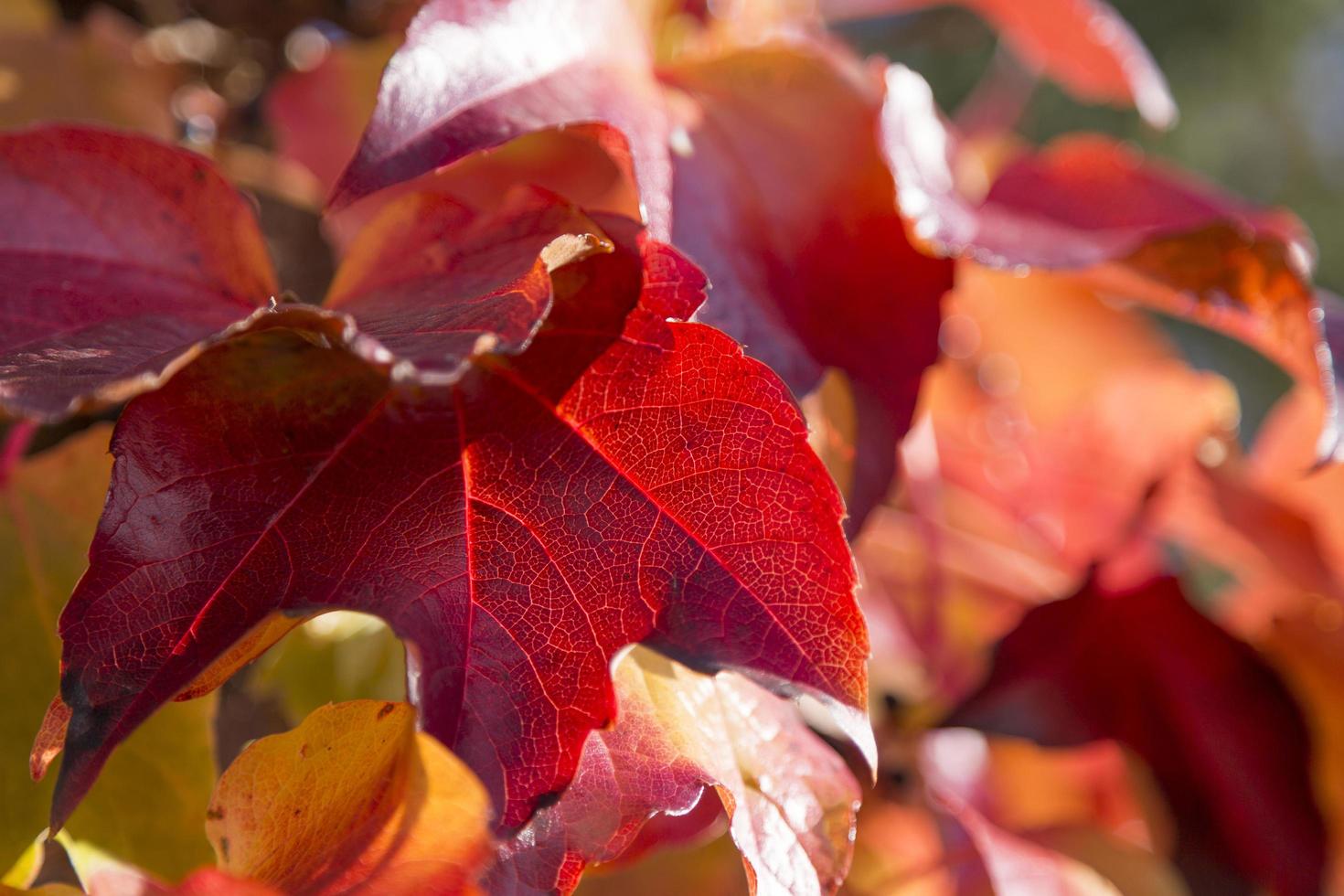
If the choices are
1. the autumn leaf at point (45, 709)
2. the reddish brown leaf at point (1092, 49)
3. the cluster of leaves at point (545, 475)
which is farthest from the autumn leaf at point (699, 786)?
the reddish brown leaf at point (1092, 49)

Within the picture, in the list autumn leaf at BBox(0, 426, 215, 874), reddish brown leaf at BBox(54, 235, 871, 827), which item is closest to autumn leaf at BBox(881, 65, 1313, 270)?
reddish brown leaf at BBox(54, 235, 871, 827)

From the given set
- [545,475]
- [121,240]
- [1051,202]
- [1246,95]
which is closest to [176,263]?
[121,240]

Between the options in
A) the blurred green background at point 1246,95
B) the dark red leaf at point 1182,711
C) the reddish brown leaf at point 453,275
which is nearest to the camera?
the reddish brown leaf at point 453,275

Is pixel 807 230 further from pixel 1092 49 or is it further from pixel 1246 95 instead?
pixel 1246 95

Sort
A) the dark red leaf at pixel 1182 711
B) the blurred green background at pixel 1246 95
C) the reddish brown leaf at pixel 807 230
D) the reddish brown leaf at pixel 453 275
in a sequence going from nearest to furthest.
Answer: the reddish brown leaf at pixel 453 275 < the reddish brown leaf at pixel 807 230 < the dark red leaf at pixel 1182 711 < the blurred green background at pixel 1246 95

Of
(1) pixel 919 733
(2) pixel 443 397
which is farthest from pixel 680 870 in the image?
(2) pixel 443 397

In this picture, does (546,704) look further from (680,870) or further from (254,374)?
(680,870)

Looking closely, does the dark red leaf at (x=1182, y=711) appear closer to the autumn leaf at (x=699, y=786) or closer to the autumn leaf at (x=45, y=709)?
the autumn leaf at (x=699, y=786)
